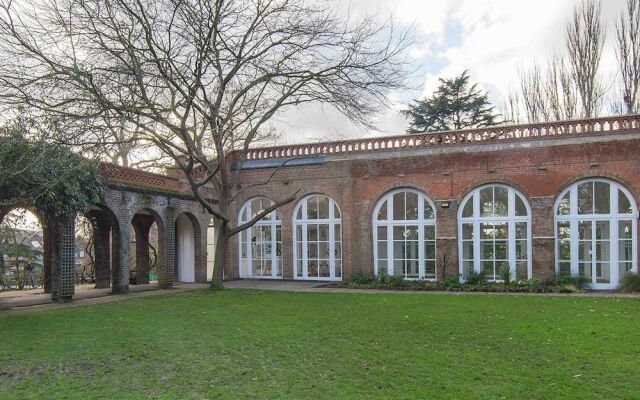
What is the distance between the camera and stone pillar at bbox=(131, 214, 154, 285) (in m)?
18.8

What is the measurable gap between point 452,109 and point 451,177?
1523 centimetres

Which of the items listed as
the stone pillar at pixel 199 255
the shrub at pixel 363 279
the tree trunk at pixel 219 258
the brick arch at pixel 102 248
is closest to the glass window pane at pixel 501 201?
the shrub at pixel 363 279

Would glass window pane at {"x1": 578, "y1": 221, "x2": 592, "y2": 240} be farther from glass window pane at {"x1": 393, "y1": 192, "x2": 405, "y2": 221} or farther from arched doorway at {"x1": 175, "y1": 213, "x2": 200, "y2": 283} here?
arched doorway at {"x1": 175, "y1": 213, "x2": 200, "y2": 283}

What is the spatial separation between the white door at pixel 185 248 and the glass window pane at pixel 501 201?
1079cm

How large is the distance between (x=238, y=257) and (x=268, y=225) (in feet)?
6.07

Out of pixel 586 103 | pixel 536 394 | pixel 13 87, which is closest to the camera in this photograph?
pixel 536 394

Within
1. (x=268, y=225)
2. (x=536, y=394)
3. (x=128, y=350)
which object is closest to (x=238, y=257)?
(x=268, y=225)

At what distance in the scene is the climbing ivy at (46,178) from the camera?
9.60 m

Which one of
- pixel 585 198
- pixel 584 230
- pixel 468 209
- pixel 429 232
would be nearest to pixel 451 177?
pixel 468 209

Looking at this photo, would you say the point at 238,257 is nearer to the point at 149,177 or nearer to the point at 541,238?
the point at 149,177

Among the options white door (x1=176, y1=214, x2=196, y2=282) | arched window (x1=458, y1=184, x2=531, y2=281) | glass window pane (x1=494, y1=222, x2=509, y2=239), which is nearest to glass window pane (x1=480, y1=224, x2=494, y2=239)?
arched window (x1=458, y1=184, x2=531, y2=281)

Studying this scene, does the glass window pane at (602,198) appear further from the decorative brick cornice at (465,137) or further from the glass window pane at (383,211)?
the glass window pane at (383,211)

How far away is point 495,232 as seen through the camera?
16781 mm

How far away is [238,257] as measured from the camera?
20656 mm
